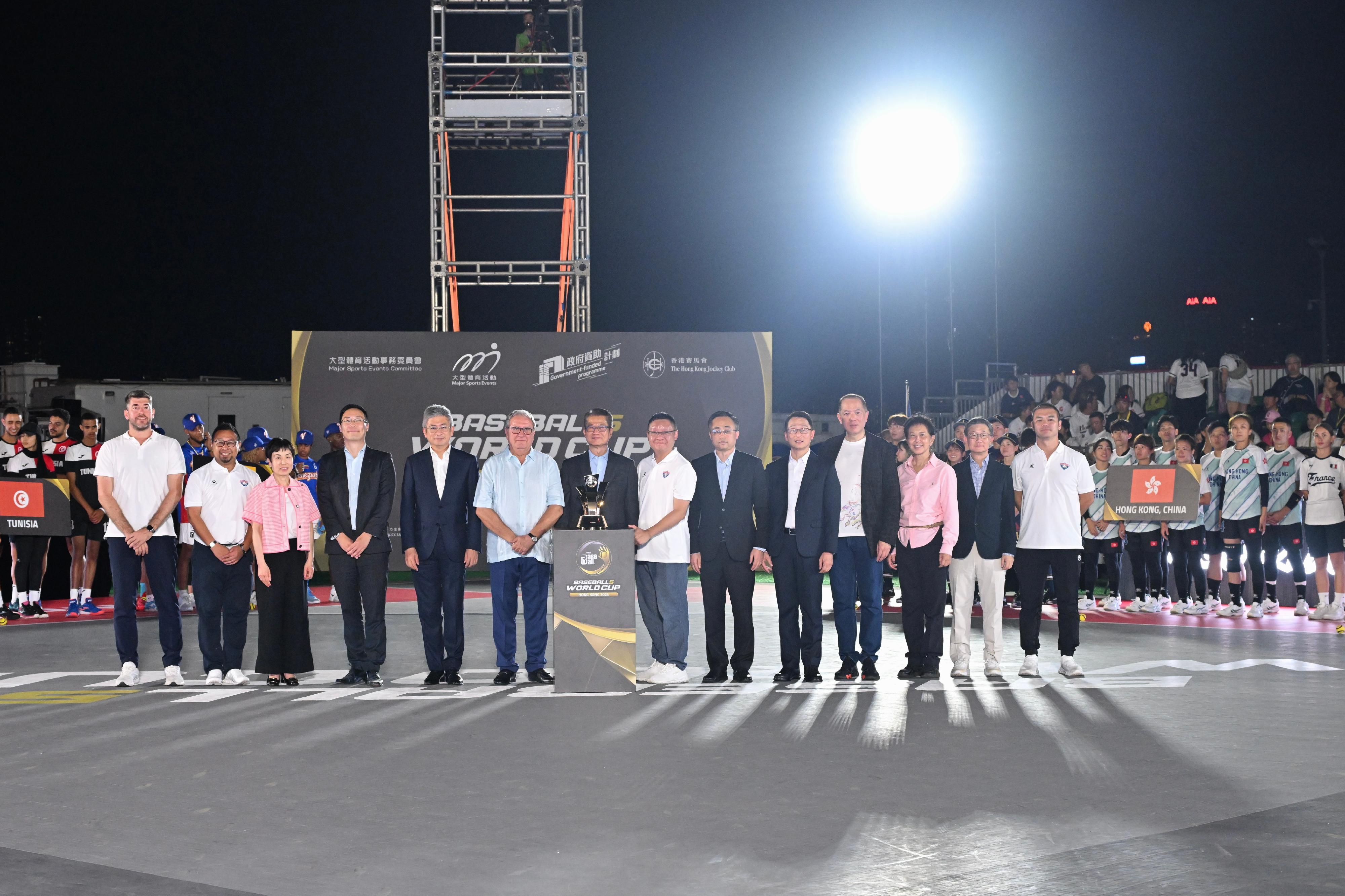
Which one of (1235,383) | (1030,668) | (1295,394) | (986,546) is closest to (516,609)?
(986,546)

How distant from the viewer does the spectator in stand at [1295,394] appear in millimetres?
16391

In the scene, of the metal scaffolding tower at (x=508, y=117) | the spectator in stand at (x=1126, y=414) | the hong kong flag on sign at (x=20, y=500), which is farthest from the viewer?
the spectator in stand at (x=1126, y=414)

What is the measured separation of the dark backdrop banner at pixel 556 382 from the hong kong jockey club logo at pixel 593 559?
6990mm

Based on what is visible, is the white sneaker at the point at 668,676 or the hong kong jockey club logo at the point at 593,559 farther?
the white sneaker at the point at 668,676

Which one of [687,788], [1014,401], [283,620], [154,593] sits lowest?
[687,788]

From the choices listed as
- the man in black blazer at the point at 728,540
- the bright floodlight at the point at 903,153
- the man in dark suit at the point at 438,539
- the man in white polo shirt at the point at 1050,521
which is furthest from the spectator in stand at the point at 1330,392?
the man in dark suit at the point at 438,539

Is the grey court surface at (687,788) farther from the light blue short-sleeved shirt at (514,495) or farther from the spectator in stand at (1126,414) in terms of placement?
the spectator in stand at (1126,414)

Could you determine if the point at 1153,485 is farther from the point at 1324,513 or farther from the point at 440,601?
the point at 440,601

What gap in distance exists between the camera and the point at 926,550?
7863mm

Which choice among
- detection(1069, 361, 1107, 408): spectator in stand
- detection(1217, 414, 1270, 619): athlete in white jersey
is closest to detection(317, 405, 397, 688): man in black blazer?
detection(1217, 414, 1270, 619): athlete in white jersey

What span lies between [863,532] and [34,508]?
28.0 ft

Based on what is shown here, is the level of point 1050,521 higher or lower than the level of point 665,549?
higher

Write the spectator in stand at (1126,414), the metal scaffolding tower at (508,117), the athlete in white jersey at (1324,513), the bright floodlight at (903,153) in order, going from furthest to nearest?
the bright floodlight at (903,153) < the spectator in stand at (1126,414) < the metal scaffolding tower at (508,117) < the athlete in white jersey at (1324,513)

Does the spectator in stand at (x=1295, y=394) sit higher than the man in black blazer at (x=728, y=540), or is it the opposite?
the spectator in stand at (x=1295, y=394)
